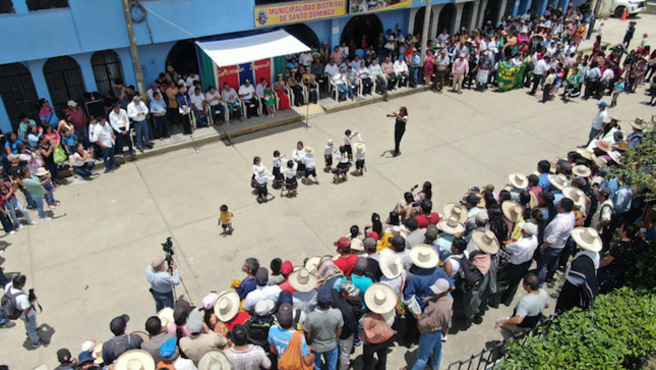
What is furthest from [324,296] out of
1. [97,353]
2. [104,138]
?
[104,138]

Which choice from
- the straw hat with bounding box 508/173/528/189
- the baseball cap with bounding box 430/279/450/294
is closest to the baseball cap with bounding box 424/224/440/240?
the baseball cap with bounding box 430/279/450/294

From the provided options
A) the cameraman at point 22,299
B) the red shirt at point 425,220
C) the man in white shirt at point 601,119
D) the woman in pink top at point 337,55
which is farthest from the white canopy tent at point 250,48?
the man in white shirt at point 601,119

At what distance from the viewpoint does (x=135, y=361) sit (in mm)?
4746

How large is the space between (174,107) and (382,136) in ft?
19.2

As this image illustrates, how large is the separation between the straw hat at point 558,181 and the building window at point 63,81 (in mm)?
11476

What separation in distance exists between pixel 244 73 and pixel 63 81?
4.83 m

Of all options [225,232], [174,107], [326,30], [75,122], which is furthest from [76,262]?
[326,30]

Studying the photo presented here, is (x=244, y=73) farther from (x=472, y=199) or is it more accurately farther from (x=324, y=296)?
(x=324, y=296)

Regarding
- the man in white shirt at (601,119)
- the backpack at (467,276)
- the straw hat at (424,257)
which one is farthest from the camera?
the man in white shirt at (601,119)

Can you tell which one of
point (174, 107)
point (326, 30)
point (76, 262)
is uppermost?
point (326, 30)

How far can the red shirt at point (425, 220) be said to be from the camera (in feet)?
24.3

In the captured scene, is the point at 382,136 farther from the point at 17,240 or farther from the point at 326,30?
the point at 17,240

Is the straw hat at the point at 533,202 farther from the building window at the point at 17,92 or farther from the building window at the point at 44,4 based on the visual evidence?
the building window at the point at 17,92

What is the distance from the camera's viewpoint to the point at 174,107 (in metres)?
12.5
